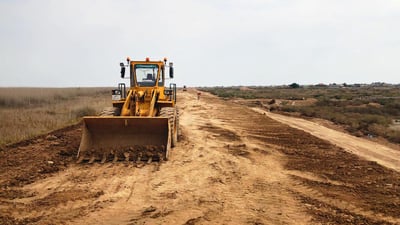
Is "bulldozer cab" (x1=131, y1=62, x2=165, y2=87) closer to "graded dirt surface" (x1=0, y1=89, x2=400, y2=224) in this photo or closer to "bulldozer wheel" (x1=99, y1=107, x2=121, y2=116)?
"bulldozer wheel" (x1=99, y1=107, x2=121, y2=116)

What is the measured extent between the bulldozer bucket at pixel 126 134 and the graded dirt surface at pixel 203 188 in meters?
0.55

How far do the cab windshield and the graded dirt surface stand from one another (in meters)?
2.90

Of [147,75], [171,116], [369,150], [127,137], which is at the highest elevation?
[147,75]

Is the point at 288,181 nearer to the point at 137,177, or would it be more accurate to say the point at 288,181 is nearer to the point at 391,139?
the point at 137,177

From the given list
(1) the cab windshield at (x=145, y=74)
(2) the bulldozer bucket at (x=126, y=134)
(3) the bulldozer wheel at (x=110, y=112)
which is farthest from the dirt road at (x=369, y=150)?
(3) the bulldozer wheel at (x=110, y=112)

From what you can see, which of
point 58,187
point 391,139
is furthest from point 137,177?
point 391,139

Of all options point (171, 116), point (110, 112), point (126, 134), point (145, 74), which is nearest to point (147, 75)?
point (145, 74)

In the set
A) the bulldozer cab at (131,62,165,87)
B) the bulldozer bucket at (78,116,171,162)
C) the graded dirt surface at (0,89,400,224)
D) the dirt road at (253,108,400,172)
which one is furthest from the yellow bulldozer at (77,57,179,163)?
the dirt road at (253,108,400,172)

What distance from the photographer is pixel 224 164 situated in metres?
8.45

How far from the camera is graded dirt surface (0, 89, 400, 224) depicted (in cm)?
528

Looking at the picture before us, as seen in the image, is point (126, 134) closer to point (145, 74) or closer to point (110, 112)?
point (110, 112)

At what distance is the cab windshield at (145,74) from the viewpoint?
12.0m

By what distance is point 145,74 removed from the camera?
1216 cm

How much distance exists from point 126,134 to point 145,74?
3.46m
